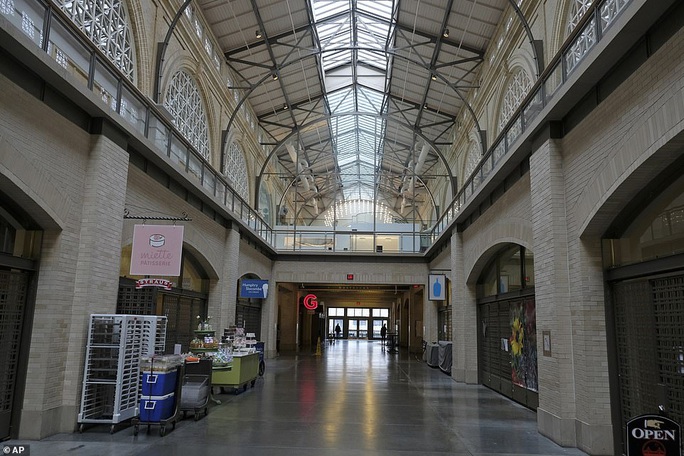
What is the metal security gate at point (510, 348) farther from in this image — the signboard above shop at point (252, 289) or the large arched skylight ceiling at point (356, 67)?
the large arched skylight ceiling at point (356, 67)

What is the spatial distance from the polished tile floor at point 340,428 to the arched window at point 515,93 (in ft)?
28.3

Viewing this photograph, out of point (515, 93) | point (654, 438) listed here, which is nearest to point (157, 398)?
point (654, 438)

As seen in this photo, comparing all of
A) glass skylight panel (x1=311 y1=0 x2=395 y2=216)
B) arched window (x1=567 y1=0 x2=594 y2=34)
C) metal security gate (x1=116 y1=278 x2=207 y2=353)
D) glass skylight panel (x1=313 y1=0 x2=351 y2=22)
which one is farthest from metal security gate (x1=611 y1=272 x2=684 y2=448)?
glass skylight panel (x1=313 y1=0 x2=351 y2=22)

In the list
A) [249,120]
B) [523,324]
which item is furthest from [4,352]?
[249,120]

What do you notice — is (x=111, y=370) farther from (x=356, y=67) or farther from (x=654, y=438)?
(x=356, y=67)

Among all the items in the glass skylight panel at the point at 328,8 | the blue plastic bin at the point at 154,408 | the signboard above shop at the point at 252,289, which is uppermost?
the glass skylight panel at the point at 328,8

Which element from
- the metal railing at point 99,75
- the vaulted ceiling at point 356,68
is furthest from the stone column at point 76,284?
the vaulted ceiling at point 356,68

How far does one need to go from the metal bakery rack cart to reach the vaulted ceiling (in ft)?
37.2

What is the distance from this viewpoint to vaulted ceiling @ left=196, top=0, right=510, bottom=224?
18.4m

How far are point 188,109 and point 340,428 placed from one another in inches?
475

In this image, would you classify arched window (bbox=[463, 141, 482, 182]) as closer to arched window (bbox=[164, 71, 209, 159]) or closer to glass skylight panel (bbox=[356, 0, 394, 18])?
glass skylight panel (bbox=[356, 0, 394, 18])

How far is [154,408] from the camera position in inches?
342

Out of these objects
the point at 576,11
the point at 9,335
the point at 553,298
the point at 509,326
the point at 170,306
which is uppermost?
the point at 576,11

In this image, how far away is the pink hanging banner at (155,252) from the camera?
967cm
